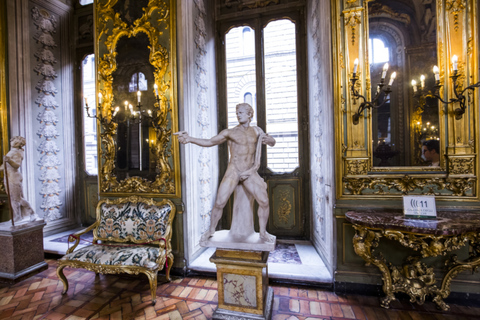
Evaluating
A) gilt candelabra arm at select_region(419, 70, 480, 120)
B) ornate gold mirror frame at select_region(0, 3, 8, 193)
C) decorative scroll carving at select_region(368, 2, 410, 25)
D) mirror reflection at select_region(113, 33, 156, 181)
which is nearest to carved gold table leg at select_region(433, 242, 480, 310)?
gilt candelabra arm at select_region(419, 70, 480, 120)

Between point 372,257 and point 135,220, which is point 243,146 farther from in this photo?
point 135,220

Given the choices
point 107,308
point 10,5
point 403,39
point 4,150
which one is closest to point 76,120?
point 4,150

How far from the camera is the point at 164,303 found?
2.38 meters

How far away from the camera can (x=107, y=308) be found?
231cm

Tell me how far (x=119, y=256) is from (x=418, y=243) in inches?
112

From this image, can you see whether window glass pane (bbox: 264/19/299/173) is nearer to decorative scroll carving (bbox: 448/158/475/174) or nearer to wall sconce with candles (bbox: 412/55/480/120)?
wall sconce with candles (bbox: 412/55/480/120)

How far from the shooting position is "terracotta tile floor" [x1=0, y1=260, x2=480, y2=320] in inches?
85.4

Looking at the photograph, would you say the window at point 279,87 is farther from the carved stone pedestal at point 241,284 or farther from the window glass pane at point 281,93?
the carved stone pedestal at point 241,284

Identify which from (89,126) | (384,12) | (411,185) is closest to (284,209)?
(411,185)

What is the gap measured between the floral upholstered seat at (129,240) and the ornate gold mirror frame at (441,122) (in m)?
2.08

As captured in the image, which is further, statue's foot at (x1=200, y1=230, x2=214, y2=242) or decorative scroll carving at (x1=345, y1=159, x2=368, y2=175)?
decorative scroll carving at (x1=345, y1=159, x2=368, y2=175)

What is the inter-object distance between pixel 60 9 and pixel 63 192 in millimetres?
3478

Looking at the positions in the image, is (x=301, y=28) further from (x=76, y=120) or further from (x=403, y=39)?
(x=76, y=120)

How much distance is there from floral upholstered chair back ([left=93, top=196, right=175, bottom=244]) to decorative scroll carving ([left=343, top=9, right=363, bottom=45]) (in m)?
2.87
